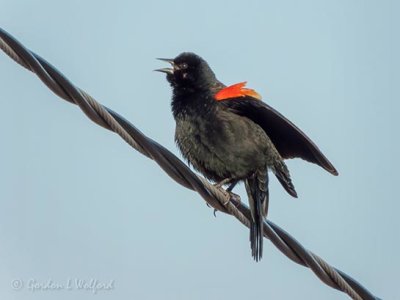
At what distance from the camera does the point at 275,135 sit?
20.2 ft

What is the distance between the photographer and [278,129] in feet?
19.9

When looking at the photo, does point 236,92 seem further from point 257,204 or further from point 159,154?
point 159,154

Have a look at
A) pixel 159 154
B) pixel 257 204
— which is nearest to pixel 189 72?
pixel 257 204

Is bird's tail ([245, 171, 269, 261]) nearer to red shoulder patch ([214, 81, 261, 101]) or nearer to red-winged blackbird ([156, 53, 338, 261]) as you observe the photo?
red-winged blackbird ([156, 53, 338, 261])

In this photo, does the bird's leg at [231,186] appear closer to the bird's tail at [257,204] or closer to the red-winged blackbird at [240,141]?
the red-winged blackbird at [240,141]

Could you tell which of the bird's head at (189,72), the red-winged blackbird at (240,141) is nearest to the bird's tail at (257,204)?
the red-winged blackbird at (240,141)

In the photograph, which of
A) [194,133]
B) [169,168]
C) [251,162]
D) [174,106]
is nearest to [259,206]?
[251,162]

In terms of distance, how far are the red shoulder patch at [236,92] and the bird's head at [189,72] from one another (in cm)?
42

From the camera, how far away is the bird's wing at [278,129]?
18.3ft

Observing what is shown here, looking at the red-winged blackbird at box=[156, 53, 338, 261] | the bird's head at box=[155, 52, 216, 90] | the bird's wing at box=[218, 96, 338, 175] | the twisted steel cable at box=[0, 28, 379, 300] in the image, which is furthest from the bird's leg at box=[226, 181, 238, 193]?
the twisted steel cable at box=[0, 28, 379, 300]

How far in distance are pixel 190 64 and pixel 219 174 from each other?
4.15 ft

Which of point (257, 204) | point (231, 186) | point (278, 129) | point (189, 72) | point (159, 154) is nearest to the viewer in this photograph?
point (159, 154)

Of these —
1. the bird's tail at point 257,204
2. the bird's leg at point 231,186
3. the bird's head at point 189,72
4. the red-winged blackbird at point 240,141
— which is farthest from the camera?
the bird's head at point 189,72

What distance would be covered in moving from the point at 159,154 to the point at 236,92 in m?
2.34
